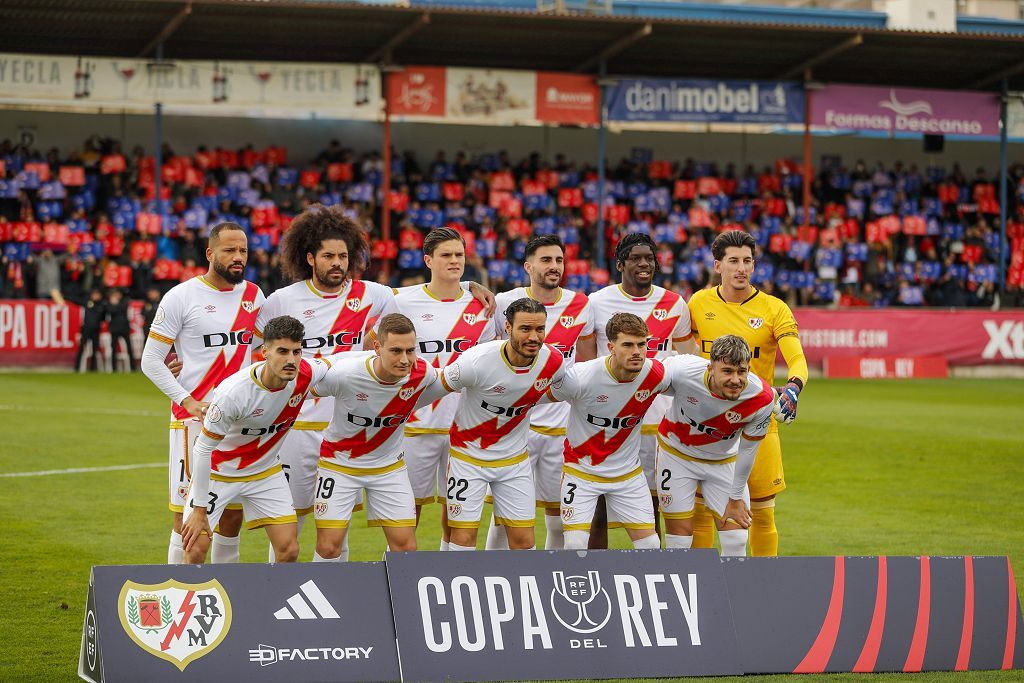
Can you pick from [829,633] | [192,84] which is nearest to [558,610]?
[829,633]

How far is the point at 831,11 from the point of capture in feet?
121

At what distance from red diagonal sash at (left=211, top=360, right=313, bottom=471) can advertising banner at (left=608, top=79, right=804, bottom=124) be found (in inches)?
841

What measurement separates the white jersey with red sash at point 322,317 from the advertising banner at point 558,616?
179 cm

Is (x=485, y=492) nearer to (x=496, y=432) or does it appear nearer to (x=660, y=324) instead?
(x=496, y=432)

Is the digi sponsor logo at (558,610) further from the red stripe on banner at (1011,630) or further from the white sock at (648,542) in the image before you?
the red stripe on banner at (1011,630)

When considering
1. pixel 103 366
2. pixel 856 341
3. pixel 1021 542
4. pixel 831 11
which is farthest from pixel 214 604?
pixel 831 11

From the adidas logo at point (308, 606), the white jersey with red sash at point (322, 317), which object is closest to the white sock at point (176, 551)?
the white jersey with red sash at point (322, 317)

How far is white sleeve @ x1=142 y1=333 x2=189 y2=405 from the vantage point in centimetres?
775

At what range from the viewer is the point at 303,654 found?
20.5ft

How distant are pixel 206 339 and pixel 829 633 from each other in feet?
13.2

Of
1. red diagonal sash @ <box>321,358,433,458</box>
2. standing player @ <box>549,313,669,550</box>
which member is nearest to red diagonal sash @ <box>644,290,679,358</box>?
standing player @ <box>549,313,669,550</box>

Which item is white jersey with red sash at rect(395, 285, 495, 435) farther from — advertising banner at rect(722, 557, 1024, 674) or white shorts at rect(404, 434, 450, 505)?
advertising banner at rect(722, 557, 1024, 674)

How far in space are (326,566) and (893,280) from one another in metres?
27.4

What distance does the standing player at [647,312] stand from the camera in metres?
8.62
